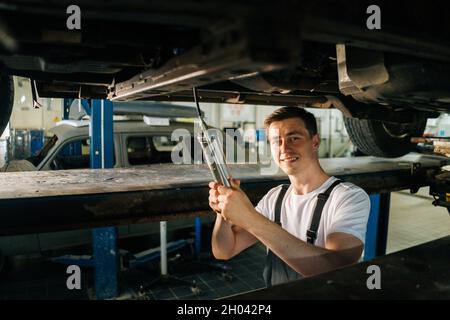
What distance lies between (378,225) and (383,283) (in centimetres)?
247

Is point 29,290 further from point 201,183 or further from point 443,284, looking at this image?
point 443,284

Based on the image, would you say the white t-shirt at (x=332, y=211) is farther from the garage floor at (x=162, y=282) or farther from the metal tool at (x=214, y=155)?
the garage floor at (x=162, y=282)

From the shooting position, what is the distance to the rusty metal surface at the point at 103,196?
156 centimetres

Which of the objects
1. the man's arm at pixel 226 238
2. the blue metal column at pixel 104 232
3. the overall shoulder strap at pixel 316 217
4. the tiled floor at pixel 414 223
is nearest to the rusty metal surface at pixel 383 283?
the overall shoulder strap at pixel 316 217

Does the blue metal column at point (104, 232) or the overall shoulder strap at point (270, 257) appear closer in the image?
the overall shoulder strap at point (270, 257)

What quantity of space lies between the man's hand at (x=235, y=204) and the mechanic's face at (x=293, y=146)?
0.38 metres

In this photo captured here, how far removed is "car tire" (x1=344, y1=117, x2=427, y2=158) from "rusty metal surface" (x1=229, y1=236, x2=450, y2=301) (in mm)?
1696

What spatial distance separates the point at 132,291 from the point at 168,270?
0.50 m

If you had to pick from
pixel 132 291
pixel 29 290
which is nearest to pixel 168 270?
pixel 132 291

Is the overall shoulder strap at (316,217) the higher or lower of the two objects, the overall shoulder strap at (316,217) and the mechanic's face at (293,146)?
the lower

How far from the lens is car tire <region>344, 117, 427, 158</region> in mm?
3049

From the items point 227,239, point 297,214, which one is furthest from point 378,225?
point 227,239

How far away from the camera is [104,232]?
10.4 feet

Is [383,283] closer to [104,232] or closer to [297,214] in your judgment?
[297,214]
